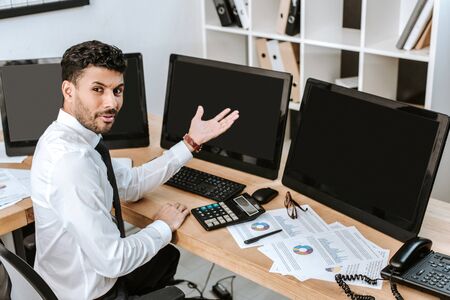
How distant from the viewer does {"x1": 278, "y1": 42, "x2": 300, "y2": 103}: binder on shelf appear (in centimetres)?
353

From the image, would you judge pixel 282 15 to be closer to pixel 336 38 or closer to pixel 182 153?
pixel 336 38

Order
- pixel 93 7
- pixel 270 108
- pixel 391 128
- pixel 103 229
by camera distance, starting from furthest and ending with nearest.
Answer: pixel 93 7 < pixel 270 108 < pixel 391 128 < pixel 103 229

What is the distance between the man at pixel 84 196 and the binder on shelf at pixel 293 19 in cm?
177

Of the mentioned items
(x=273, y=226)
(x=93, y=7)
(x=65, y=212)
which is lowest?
(x=273, y=226)

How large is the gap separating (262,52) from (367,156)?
190 cm

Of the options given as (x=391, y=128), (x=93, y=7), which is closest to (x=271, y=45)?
(x=93, y=7)

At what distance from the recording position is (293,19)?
338 cm

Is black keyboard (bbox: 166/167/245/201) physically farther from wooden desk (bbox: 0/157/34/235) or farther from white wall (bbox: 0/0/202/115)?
white wall (bbox: 0/0/202/115)

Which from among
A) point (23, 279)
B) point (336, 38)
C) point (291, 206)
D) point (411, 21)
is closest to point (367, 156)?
point (291, 206)

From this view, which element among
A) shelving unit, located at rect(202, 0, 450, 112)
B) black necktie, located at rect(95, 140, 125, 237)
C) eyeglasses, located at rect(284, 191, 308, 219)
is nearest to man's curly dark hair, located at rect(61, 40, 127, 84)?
black necktie, located at rect(95, 140, 125, 237)

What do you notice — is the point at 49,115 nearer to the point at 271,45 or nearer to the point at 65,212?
the point at 65,212

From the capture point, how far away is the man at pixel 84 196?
1.67 meters

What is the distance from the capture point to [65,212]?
5.48ft

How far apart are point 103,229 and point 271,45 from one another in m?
2.17
